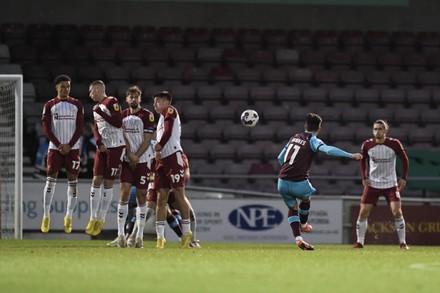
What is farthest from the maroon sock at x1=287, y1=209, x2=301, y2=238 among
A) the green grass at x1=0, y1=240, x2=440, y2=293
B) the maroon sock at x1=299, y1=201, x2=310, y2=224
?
the green grass at x1=0, y1=240, x2=440, y2=293

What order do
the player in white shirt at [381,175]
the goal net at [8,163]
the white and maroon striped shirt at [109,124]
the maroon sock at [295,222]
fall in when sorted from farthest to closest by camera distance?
1. the goal net at [8,163]
2. the player in white shirt at [381,175]
3. the maroon sock at [295,222]
4. the white and maroon striped shirt at [109,124]

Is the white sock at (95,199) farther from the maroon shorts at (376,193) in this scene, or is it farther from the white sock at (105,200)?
the maroon shorts at (376,193)

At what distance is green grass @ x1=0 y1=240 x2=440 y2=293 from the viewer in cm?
815

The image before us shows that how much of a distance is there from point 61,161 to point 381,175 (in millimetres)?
4871

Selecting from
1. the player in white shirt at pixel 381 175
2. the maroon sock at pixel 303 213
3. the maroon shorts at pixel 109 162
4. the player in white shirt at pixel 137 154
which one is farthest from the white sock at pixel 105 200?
the player in white shirt at pixel 381 175

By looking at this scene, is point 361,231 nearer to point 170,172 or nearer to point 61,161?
point 170,172

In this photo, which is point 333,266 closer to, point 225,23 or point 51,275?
point 51,275

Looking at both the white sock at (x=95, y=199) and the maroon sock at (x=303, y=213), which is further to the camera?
the maroon sock at (x=303, y=213)

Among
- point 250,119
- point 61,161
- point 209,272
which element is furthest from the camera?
point 250,119

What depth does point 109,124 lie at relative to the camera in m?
14.2

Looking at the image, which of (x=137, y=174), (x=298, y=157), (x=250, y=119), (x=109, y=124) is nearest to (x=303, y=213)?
(x=298, y=157)

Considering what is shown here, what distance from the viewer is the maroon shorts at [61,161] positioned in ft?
48.3

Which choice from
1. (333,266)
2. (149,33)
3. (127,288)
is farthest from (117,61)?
(127,288)

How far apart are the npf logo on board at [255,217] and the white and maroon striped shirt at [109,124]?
582cm
